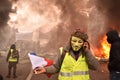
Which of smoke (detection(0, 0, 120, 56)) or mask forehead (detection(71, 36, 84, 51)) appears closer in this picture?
mask forehead (detection(71, 36, 84, 51))

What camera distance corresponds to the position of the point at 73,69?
467cm

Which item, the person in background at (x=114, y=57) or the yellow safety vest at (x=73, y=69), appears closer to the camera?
the yellow safety vest at (x=73, y=69)

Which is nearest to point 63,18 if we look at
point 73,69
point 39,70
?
point 39,70

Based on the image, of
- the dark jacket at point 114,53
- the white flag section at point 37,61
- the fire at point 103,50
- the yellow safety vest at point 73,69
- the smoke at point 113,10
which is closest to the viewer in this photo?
the yellow safety vest at point 73,69

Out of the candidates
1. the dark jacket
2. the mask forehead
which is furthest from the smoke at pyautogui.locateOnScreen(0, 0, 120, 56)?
the mask forehead

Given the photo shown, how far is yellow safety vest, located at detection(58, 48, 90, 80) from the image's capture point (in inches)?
183

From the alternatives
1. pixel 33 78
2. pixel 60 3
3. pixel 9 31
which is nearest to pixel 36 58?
pixel 33 78

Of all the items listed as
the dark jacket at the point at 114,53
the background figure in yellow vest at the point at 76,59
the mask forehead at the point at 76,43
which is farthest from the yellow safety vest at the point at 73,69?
the dark jacket at the point at 114,53

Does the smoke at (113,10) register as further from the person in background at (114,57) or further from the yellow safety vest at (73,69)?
the yellow safety vest at (73,69)

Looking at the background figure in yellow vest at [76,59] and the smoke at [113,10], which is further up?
the smoke at [113,10]

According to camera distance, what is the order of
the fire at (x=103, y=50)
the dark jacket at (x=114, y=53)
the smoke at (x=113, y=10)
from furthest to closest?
the fire at (x=103, y=50) < the smoke at (x=113, y=10) < the dark jacket at (x=114, y=53)

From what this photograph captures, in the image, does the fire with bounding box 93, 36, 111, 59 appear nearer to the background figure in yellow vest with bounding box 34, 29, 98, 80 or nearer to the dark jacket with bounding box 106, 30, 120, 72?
the dark jacket with bounding box 106, 30, 120, 72

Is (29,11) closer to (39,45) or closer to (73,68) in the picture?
(39,45)

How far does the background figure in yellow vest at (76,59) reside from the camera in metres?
4.65
